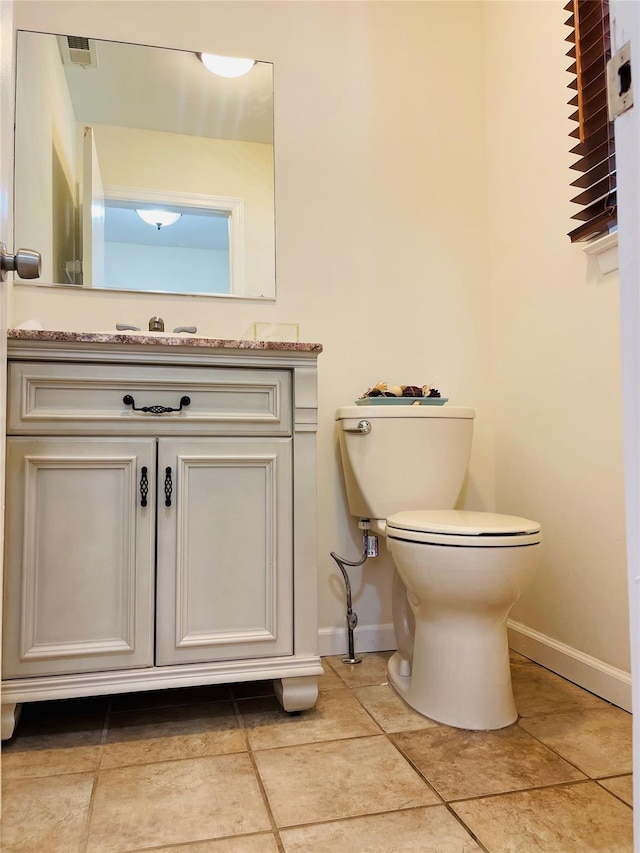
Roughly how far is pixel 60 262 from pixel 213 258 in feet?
1.41

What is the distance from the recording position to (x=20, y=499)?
1216 millimetres

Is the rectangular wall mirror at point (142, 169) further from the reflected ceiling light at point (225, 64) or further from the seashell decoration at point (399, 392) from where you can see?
the seashell decoration at point (399, 392)

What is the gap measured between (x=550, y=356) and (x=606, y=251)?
332 millimetres

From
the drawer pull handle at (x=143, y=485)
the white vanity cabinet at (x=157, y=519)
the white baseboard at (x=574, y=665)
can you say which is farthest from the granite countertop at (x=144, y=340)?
the white baseboard at (x=574, y=665)

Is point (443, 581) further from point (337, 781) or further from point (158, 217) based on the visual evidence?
point (158, 217)

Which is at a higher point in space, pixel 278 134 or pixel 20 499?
pixel 278 134

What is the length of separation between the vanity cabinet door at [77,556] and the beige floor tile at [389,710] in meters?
0.54

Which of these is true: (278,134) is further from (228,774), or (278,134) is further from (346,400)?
(228,774)

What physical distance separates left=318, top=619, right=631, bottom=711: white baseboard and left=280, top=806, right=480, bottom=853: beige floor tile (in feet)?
2.11

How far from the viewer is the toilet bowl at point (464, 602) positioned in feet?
4.04

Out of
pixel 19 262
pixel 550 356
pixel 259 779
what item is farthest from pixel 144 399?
pixel 550 356

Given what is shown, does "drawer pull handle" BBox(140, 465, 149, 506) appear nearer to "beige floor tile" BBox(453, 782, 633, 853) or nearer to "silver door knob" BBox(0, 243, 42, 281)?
"silver door knob" BBox(0, 243, 42, 281)

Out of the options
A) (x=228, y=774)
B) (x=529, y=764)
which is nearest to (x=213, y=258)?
(x=228, y=774)

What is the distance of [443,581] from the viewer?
1268 mm
